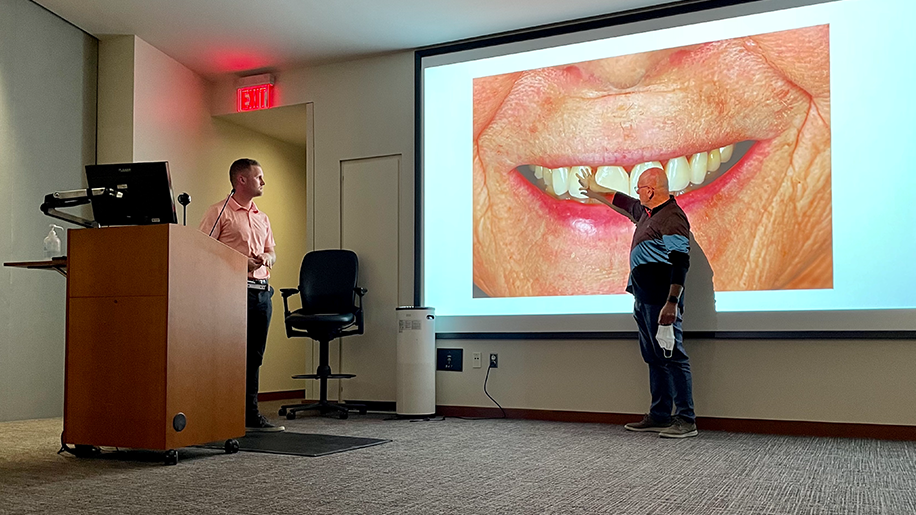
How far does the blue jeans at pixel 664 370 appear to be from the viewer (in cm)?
445

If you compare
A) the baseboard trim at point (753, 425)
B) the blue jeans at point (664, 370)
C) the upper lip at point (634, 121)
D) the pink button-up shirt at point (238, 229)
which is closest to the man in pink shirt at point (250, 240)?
the pink button-up shirt at point (238, 229)

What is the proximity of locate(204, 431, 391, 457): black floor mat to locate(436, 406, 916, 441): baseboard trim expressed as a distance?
4.92 feet

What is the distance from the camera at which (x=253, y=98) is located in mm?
6602

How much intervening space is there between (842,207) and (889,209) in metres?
0.24

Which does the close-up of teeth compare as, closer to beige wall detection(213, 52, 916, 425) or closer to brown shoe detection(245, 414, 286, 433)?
beige wall detection(213, 52, 916, 425)

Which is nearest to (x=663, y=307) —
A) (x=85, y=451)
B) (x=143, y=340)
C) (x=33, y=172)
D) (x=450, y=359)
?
(x=450, y=359)

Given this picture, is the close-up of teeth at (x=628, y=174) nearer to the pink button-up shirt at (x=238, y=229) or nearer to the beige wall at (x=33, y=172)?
the pink button-up shirt at (x=238, y=229)

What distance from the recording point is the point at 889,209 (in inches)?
176

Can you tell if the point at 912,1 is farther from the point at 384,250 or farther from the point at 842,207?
the point at 384,250

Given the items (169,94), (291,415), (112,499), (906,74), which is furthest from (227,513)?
(169,94)

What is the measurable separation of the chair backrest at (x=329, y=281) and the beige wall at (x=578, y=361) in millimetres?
324

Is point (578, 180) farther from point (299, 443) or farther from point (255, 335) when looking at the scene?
point (299, 443)

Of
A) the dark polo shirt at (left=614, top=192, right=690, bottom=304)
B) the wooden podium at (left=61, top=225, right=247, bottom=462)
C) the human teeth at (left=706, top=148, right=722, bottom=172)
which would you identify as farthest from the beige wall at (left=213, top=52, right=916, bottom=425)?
the wooden podium at (left=61, top=225, right=247, bottom=462)

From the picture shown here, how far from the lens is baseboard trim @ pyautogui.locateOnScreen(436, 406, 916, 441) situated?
4.41m
